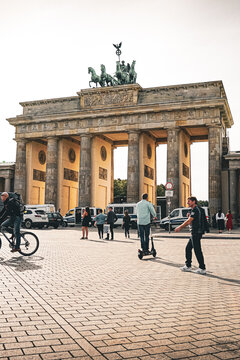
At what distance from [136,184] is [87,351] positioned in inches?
1645

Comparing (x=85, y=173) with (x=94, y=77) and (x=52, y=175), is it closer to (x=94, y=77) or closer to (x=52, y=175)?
(x=52, y=175)

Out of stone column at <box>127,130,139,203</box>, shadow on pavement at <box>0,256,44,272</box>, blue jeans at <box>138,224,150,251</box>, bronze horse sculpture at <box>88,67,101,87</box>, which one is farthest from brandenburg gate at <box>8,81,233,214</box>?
shadow on pavement at <box>0,256,44,272</box>

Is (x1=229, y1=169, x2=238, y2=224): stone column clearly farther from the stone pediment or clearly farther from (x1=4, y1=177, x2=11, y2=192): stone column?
(x1=4, y1=177, x2=11, y2=192): stone column

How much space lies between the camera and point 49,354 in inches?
141

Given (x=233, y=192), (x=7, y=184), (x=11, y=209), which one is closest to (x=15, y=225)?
(x=11, y=209)

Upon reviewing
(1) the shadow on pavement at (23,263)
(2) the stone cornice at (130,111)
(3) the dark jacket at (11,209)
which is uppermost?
(2) the stone cornice at (130,111)

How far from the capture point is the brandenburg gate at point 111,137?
43.4 meters

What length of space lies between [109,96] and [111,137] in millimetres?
6850

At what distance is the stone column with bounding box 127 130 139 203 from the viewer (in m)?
45.4

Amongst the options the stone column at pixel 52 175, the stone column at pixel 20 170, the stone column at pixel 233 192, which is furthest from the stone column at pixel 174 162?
the stone column at pixel 20 170

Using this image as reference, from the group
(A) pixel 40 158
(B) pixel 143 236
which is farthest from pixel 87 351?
(A) pixel 40 158

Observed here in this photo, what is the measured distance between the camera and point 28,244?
11953 mm

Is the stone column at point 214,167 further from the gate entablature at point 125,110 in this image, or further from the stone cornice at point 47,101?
the stone cornice at point 47,101

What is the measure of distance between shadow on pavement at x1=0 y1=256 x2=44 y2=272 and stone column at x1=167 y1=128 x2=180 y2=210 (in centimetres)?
3273
